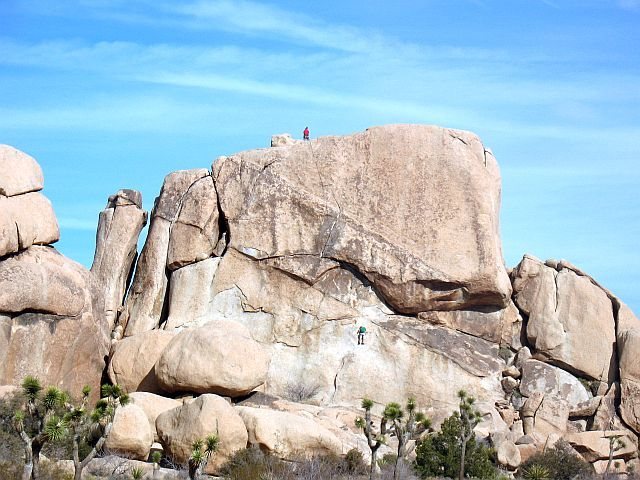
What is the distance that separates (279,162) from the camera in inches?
1778

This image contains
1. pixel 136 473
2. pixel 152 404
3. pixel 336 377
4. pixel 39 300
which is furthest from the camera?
pixel 336 377

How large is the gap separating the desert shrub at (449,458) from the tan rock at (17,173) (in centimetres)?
1560

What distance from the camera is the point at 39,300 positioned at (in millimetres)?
39438

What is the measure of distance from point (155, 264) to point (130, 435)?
42.6 feet

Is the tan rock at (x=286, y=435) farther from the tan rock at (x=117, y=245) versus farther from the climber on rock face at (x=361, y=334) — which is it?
the tan rock at (x=117, y=245)

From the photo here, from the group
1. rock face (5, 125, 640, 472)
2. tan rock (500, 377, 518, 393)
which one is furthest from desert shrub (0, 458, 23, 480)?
tan rock (500, 377, 518, 393)

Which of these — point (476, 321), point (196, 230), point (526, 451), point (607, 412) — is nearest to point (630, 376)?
point (607, 412)

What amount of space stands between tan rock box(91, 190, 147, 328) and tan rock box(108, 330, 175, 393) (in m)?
4.95

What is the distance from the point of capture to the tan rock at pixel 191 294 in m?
44.2

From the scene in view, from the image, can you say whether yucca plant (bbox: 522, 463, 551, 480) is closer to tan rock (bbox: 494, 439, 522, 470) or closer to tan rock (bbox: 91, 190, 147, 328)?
tan rock (bbox: 494, 439, 522, 470)

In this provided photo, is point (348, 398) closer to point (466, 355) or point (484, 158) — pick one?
point (466, 355)

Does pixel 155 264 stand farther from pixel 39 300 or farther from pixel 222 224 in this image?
pixel 39 300

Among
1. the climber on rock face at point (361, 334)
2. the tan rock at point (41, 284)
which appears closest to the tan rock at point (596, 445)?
the climber on rock face at point (361, 334)

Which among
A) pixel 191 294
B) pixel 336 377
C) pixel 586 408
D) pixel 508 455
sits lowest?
pixel 508 455
